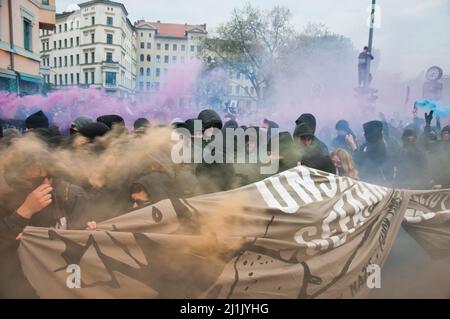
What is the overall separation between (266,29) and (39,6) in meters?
10.8

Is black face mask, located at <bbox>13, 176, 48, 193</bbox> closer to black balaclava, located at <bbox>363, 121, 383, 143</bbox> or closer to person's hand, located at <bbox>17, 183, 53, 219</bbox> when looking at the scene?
person's hand, located at <bbox>17, 183, 53, 219</bbox>

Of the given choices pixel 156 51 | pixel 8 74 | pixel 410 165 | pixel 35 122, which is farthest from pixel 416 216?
pixel 156 51

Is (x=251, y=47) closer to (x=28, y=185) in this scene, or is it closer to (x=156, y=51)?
(x=156, y=51)

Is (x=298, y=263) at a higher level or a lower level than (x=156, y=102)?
lower

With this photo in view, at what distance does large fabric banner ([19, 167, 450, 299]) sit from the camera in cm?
218

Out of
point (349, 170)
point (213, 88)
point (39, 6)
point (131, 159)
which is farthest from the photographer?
point (213, 88)

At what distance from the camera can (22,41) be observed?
15648 millimetres

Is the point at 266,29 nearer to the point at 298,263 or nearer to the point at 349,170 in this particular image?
the point at 349,170

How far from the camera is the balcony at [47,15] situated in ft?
52.3

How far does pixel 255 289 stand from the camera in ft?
7.86

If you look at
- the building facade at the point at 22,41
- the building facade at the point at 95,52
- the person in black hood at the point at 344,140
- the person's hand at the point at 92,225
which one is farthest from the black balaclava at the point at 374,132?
the building facade at the point at 22,41

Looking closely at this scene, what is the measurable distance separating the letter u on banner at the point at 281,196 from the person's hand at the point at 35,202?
144 centimetres

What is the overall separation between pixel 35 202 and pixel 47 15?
17274mm
